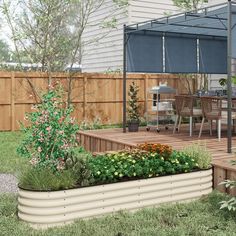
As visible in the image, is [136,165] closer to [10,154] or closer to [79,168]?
[79,168]

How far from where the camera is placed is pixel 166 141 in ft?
24.7

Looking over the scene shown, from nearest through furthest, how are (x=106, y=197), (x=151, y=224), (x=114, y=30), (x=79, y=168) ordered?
1. (x=151, y=224)
2. (x=106, y=197)
3. (x=79, y=168)
4. (x=114, y=30)

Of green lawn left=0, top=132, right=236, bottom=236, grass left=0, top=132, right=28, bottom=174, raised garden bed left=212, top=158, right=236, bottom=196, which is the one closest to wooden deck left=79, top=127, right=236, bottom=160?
raised garden bed left=212, top=158, right=236, bottom=196

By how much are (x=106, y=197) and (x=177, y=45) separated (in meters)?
7.04

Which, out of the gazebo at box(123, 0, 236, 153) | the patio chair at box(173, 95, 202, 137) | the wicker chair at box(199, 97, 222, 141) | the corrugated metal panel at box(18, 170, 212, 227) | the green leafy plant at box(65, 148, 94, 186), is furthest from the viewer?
the gazebo at box(123, 0, 236, 153)

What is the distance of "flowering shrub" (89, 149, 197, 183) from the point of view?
4367 millimetres

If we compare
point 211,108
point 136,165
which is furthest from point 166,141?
point 136,165

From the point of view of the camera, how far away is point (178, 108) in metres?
Answer: 8.37

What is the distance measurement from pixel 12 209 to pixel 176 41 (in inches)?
286

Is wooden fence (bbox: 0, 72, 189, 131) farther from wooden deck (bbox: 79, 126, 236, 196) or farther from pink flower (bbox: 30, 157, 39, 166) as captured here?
pink flower (bbox: 30, 157, 39, 166)

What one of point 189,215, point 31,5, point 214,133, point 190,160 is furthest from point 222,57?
point 189,215

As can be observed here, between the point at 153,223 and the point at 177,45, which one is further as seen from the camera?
the point at 177,45

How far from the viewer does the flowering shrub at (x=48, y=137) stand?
14.2 ft

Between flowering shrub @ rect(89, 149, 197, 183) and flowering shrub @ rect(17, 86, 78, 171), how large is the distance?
1.24ft
